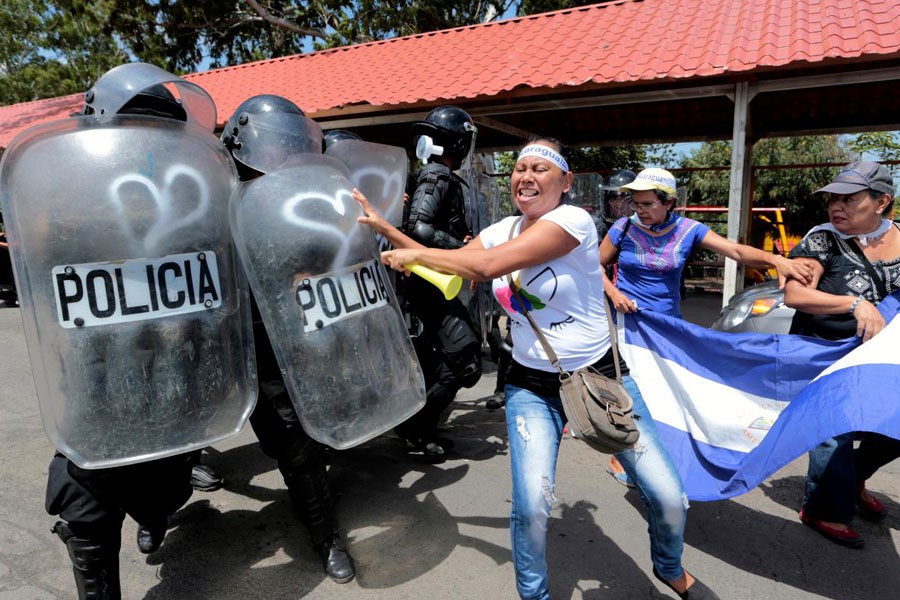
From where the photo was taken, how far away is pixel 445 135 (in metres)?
3.48

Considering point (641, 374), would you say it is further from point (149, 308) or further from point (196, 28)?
point (196, 28)

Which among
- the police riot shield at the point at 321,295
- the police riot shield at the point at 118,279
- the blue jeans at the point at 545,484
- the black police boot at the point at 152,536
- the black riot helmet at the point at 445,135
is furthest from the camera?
the black riot helmet at the point at 445,135

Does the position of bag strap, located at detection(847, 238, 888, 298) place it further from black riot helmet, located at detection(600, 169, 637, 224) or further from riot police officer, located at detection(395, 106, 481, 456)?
black riot helmet, located at detection(600, 169, 637, 224)

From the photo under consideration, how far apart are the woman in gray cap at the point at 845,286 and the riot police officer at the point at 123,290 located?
7.82 feet

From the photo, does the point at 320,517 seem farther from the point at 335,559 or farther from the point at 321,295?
the point at 321,295

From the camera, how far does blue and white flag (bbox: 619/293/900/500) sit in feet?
7.15

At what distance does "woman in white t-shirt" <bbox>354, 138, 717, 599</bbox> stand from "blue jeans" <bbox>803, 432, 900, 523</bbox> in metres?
1.00

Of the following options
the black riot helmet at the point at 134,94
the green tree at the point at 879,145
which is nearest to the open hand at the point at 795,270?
the black riot helmet at the point at 134,94

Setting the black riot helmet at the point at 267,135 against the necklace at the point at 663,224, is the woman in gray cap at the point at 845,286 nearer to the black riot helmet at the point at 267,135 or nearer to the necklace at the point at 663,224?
the necklace at the point at 663,224

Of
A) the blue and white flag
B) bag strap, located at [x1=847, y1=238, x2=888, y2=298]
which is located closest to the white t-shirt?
the blue and white flag

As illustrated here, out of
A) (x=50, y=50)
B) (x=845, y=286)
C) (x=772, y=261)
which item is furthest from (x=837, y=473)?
(x=50, y=50)

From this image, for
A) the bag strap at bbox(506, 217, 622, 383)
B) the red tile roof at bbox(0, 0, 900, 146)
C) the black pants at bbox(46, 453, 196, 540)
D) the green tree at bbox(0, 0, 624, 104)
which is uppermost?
the green tree at bbox(0, 0, 624, 104)

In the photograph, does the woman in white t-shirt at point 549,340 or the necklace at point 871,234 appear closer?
the woman in white t-shirt at point 549,340

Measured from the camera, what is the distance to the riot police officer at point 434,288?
10.9 ft
